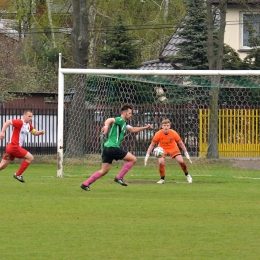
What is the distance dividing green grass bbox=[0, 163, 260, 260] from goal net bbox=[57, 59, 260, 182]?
13.8 feet

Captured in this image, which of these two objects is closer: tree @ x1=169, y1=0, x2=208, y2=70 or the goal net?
the goal net

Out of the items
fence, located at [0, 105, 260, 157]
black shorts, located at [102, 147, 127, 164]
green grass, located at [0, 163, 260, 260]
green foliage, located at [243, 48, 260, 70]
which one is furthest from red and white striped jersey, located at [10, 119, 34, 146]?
green foliage, located at [243, 48, 260, 70]

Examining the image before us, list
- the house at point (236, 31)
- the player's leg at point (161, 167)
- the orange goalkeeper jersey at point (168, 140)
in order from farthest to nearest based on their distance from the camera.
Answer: the house at point (236, 31)
the orange goalkeeper jersey at point (168, 140)
the player's leg at point (161, 167)

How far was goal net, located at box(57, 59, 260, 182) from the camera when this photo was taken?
22.9 metres

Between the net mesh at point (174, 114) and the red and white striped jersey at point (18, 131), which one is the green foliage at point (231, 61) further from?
the red and white striped jersey at point (18, 131)

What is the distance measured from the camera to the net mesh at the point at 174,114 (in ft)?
75.8

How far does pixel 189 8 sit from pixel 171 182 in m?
17.8

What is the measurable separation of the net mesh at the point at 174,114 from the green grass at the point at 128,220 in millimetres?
4344

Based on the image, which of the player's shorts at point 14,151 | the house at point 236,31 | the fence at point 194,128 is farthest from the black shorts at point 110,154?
the house at point 236,31

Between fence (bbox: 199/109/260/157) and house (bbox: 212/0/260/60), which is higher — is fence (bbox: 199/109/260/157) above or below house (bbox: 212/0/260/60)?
below

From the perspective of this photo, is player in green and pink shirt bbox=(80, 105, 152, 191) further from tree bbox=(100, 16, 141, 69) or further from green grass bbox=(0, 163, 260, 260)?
tree bbox=(100, 16, 141, 69)

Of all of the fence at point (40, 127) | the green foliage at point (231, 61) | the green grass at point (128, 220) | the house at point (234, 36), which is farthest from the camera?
the house at point (234, 36)

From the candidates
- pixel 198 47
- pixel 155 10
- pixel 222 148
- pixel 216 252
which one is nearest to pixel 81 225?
pixel 216 252

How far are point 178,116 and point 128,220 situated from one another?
14228 mm
